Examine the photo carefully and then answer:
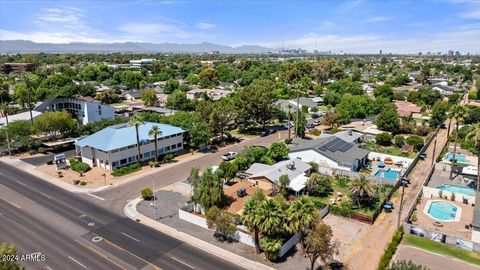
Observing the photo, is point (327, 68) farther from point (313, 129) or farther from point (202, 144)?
point (202, 144)

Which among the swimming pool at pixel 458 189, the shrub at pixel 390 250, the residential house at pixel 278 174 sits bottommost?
the swimming pool at pixel 458 189

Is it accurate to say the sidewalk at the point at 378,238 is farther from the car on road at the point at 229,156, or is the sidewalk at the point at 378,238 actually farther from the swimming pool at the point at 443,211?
the car on road at the point at 229,156

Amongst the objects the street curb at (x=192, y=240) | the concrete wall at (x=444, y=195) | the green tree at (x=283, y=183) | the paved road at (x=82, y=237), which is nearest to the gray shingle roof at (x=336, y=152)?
the concrete wall at (x=444, y=195)

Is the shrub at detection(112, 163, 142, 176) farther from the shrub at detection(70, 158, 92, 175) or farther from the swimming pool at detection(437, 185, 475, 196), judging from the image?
the swimming pool at detection(437, 185, 475, 196)

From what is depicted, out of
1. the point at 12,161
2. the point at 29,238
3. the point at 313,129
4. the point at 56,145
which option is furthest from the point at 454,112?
the point at 12,161

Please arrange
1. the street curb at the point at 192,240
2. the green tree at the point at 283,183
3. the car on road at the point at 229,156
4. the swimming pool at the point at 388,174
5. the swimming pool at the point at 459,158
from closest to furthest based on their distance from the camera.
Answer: the street curb at the point at 192,240, the green tree at the point at 283,183, the swimming pool at the point at 388,174, the swimming pool at the point at 459,158, the car on road at the point at 229,156

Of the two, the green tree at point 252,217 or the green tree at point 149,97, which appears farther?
the green tree at point 149,97

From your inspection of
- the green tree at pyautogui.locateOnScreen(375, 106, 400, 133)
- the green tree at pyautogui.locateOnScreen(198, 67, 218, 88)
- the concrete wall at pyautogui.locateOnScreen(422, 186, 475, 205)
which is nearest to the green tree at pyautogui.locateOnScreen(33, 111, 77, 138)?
the concrete wall at pyautogui.locateOnScreen(422, 186, 475, 205)

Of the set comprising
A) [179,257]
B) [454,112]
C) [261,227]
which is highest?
[454,112]
